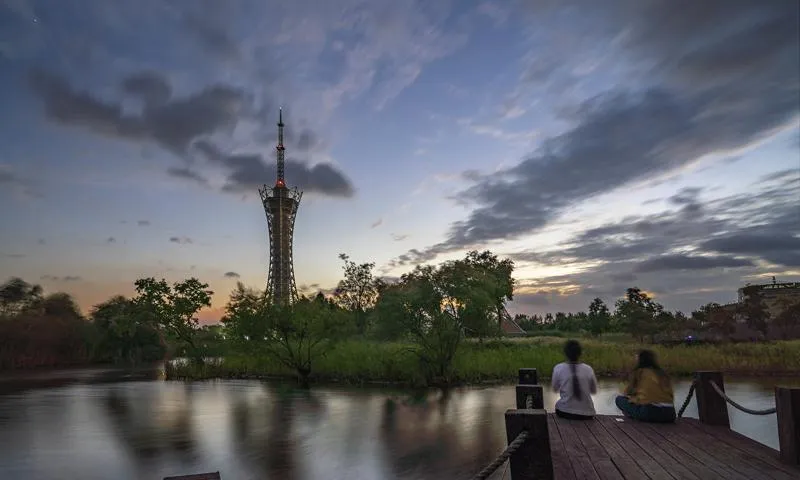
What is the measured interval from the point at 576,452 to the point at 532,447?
274 cm

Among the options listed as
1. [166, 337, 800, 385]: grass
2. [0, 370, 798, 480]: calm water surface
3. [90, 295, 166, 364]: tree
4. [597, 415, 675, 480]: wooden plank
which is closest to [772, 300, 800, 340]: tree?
[166, 337, 800, 385]: grass

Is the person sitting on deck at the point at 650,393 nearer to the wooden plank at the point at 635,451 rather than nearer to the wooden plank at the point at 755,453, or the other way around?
the wooden plank at the point at 635,451

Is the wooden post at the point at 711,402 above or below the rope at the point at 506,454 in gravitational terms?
below

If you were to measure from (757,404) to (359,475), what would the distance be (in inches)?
627

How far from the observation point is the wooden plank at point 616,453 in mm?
5551

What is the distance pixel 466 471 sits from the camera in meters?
10.9

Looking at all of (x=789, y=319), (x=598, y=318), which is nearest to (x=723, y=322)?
(x=789, y=319)

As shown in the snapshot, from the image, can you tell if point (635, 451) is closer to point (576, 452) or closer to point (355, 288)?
point (576, 452)

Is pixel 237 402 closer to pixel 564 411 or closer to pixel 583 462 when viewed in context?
pixel 564 411

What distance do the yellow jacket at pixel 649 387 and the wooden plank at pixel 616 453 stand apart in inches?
32.5

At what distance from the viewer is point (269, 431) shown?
16.0m

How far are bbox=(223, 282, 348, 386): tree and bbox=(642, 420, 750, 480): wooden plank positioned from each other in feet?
77.8

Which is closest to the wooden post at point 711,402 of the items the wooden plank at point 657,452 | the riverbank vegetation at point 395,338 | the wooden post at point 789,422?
the wooden plank at point 657,452

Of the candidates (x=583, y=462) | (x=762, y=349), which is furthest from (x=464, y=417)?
(x=762, y=349)
